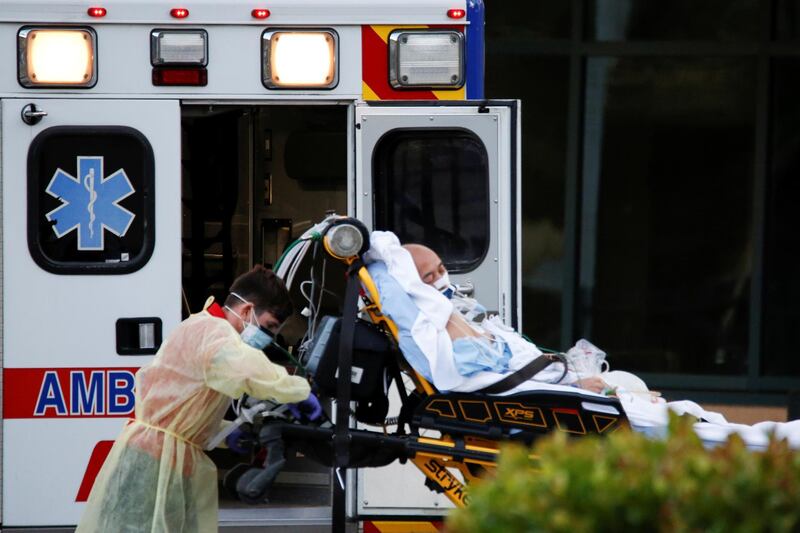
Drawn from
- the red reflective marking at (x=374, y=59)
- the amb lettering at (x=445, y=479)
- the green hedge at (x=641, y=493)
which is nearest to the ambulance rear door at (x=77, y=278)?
the red reflective marking at (x=374, y=59)

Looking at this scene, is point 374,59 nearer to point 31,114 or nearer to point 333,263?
point 31,114

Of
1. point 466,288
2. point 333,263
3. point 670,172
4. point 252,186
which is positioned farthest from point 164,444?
point 670,172

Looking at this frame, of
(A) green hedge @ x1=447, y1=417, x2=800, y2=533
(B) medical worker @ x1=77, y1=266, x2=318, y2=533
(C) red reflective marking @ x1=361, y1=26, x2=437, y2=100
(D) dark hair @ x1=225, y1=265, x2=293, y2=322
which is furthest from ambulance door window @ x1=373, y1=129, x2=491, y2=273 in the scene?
(A) green hedge @ x1=447, y1=417, x2=800, y2=533

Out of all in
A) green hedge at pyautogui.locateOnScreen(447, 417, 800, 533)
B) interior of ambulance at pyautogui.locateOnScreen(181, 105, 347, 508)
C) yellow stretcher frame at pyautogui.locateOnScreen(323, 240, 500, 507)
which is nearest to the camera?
green hedge at pyautogui.locateOnScreen(447, 417, 800, 533)

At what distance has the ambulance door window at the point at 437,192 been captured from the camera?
5418 millimetres

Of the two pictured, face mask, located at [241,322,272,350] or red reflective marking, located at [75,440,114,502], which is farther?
red reflective marking, located at [75,440,114,502]

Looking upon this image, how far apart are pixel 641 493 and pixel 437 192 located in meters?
3.13

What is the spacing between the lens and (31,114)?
17.5 feet

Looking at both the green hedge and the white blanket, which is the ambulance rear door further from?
the green hedge

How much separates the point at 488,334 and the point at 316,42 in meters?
1.53

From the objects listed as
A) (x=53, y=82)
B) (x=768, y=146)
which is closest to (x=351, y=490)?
(x=53, y=82)

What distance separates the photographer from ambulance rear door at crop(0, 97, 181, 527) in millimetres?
5289

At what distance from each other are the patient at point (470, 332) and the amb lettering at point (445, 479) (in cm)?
37

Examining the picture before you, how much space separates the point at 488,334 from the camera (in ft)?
15.8
